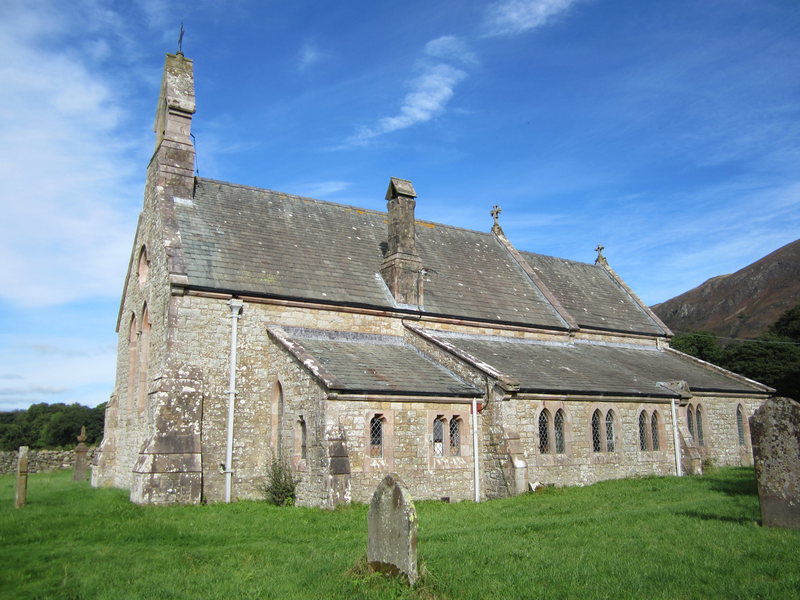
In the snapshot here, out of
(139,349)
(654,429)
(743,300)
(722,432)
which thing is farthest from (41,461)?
(743,300)

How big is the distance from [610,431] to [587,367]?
111 inches

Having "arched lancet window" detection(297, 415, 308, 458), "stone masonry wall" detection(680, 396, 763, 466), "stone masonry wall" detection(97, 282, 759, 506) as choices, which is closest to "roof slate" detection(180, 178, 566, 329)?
"stone masonry wall" detection(97, 282, 759, 506)

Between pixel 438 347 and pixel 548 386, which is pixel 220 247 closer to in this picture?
pixel 438 347

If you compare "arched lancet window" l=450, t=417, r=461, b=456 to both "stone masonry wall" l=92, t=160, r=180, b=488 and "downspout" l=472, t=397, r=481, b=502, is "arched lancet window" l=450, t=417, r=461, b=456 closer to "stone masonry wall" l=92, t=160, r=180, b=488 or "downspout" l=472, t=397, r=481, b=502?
"downspout" l=472, t=397, r=481, b=502

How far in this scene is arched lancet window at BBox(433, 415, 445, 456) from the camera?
19.0 m

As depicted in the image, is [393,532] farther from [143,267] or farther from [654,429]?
[143,267]

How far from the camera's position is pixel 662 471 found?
75.3 ft

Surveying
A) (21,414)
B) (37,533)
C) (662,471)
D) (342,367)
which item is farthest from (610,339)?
(21,414)

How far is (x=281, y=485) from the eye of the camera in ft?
57.9

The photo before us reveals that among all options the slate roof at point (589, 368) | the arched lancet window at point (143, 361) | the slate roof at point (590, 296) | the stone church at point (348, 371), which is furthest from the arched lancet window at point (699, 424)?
the arched lancet window at point (143, 361)

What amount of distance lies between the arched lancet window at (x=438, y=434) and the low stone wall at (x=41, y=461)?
23376 millimetres

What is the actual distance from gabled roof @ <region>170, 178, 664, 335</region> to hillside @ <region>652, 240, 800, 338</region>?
10784 cm

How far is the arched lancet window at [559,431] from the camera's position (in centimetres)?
2081

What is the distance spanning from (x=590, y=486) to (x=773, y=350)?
4087 cm
